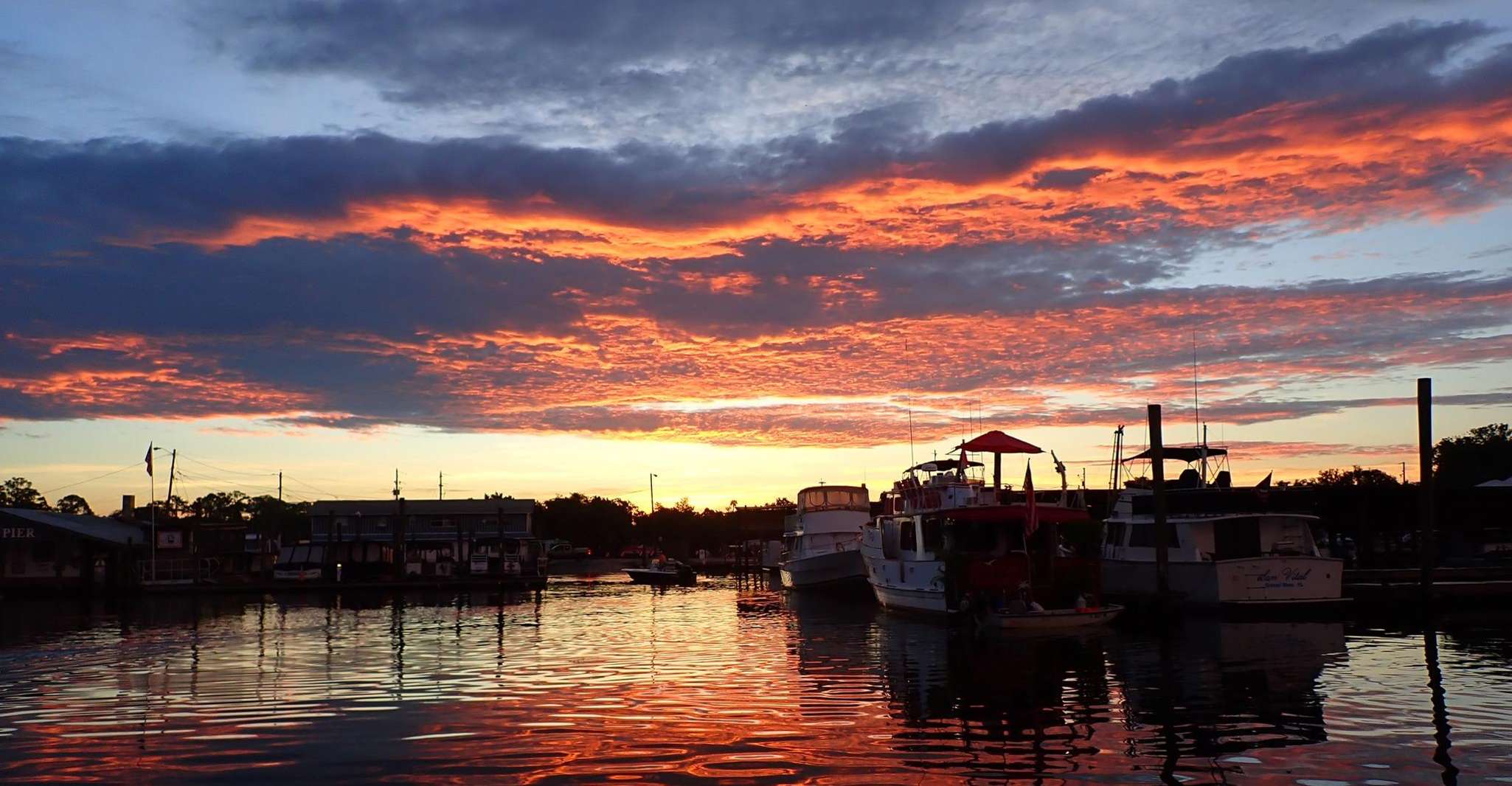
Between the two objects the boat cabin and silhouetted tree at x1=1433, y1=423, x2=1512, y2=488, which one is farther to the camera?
silhouetted tree at x1=1433, y1=423, x2=1512, y2=488

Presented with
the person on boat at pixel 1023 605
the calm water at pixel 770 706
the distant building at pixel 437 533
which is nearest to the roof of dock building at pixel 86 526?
the distant building at pixel 437 533

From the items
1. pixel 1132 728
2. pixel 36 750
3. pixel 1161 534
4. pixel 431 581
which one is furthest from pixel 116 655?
pixel 431 581

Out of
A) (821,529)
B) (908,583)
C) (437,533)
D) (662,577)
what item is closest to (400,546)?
(437,533)

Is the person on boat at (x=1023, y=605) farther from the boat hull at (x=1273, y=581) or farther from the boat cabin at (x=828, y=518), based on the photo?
the boat cabin at (x=828, y=518)

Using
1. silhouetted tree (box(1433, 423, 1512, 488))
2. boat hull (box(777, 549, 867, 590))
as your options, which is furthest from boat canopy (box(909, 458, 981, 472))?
silhouetted tree (box(1433, 423, 1512, 488))

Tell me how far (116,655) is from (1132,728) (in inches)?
1168

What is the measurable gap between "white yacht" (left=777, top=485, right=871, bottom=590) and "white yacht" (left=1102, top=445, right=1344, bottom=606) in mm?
20168

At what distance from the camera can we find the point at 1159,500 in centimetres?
3988

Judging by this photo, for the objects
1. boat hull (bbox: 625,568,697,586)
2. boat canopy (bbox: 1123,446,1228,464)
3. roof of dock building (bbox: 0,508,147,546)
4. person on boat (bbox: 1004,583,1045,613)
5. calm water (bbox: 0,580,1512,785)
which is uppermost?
boat canopy (bbox: 1123,446,1228,464)

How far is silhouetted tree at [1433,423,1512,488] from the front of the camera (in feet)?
299

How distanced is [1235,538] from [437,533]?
7006 cm

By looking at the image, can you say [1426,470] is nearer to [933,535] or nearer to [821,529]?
[933,535]

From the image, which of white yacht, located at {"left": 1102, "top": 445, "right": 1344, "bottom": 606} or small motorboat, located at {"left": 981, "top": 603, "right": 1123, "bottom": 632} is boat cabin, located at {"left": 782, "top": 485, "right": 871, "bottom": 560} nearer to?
white yacht, located at {"left": 1102, "top": 445, "right": 1344, "bottom": 606}

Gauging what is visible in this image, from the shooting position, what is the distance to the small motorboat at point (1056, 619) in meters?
35.3
